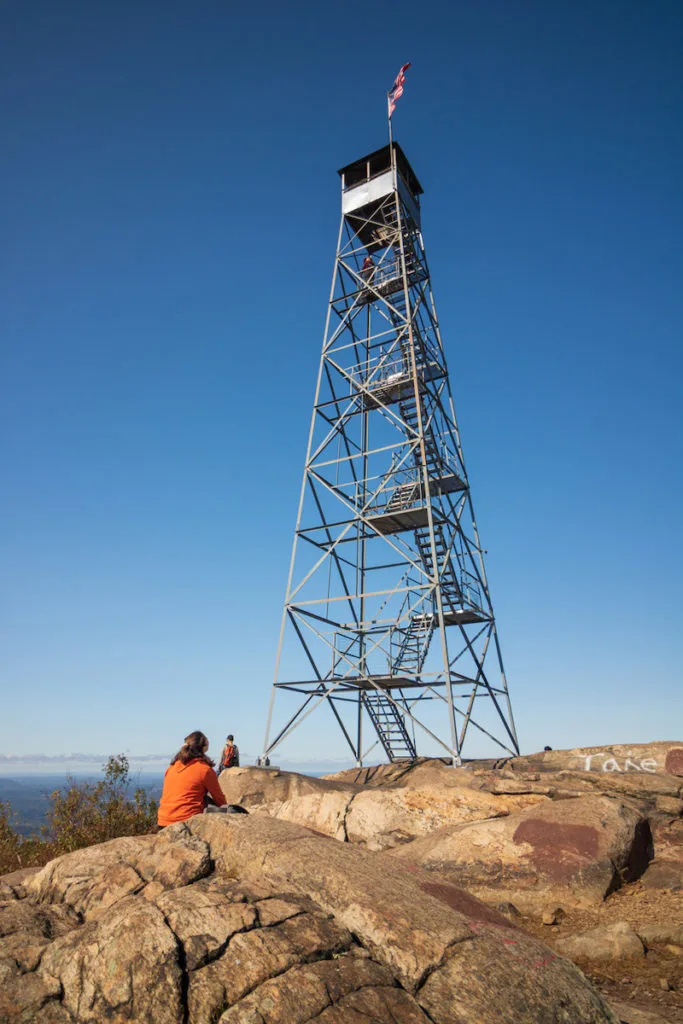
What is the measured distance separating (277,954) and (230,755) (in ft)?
43.6

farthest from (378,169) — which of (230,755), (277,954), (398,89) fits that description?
(277,954)

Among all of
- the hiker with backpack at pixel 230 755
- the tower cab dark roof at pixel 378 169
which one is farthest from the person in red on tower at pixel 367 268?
the hiker with backpack at pixel 230 755

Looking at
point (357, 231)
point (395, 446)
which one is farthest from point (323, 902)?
point (357, 231)

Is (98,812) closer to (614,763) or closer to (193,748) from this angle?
(193,748)

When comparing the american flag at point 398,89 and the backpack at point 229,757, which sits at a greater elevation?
the american flag at point 398,89

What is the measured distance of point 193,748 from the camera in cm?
689

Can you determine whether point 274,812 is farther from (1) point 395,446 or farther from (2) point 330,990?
(1) point 395,446

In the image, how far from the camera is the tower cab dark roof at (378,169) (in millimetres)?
24438

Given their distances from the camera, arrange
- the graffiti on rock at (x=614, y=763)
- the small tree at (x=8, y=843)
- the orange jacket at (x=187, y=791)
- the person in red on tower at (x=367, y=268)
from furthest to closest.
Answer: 1. the person in red on tower at (x=367, y=268)
2. the graffiti on rock at (x=614, y=763)
3. the small tree at (x=8, y=843)
4. the orange jacket at (x=187, y=791)

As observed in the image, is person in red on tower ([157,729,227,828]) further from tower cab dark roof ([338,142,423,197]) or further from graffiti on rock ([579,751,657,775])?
tower cab dark roof ([338,142,423,197])

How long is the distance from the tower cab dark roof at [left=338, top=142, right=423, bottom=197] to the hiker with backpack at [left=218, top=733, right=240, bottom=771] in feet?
72.1

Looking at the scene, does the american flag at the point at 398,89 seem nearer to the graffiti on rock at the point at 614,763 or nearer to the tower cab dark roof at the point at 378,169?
the tower cab dark roof at the point at 378,169

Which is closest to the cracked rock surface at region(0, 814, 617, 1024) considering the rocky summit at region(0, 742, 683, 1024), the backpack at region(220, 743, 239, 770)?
the rocky summit at region(0, 742, 683, 1024)

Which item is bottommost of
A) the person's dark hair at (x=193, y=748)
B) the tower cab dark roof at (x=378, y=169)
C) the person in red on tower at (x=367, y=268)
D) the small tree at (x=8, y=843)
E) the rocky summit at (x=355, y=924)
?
the small tree at (x=8, y=843)
